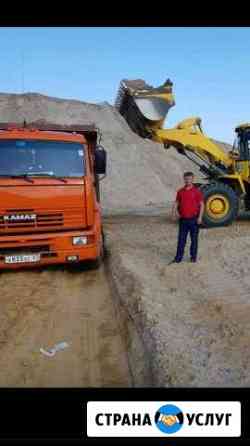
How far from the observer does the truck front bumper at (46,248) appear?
320 inches

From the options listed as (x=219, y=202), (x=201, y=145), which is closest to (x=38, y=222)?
(x=219, y=202)

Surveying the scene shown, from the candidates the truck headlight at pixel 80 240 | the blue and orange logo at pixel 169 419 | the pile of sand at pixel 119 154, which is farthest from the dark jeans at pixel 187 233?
the pile of sand at pixel 119 154

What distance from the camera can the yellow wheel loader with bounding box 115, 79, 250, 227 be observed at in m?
13.6

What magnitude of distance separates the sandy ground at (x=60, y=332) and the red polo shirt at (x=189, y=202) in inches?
73.0

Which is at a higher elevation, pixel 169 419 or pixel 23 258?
pixel 169 419

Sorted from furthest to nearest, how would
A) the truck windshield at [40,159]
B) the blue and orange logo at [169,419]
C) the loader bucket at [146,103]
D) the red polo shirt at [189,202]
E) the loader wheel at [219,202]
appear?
the loader bucket at [146,103] < the loader wheel at [219,202] < the red polo shirt at [189,202] < the truck windshield at [40,159] < the blue and orange logo at [169,419]

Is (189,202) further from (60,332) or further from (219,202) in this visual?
(219,202)

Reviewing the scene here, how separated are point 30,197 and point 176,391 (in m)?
6.14

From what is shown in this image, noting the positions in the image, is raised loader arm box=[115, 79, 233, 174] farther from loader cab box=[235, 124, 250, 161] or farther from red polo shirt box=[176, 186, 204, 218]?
red polo shirt box=[176, 186, 204, 218]

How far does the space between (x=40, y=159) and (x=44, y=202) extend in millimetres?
809

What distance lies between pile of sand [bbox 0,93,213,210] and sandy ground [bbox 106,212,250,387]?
18.2 metres

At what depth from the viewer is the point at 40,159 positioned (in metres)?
8.47

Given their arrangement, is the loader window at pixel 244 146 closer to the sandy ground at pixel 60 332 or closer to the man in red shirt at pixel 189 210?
the man in red shirt at pixel 189 210
